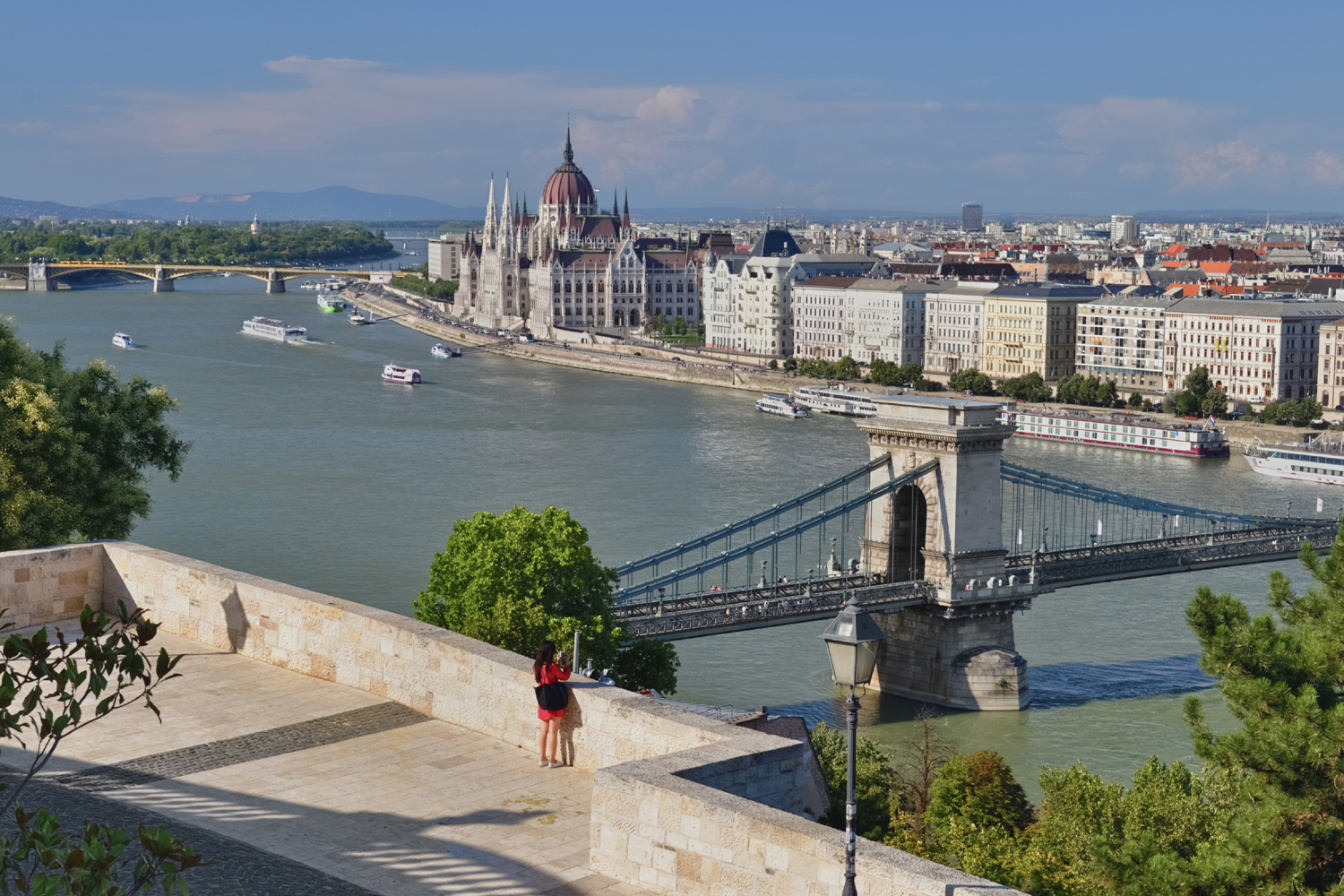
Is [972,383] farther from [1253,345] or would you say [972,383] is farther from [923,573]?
[923,573]

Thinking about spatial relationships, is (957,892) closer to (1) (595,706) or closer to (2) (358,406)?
(1) (595,706)

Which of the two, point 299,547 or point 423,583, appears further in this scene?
point 299,547

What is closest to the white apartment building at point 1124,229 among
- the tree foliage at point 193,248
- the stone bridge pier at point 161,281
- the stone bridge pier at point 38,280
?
the tree foliage at point 193,248

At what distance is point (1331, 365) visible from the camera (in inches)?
1462

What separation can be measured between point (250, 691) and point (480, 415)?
1157 inches

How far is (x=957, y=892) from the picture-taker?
2439 millimetres

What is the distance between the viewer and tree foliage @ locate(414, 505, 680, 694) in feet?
36.8

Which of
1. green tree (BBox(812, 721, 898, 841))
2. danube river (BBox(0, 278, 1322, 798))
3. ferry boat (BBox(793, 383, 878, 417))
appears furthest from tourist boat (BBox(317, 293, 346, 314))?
green tree (BBox(812, 721, 898, 841))

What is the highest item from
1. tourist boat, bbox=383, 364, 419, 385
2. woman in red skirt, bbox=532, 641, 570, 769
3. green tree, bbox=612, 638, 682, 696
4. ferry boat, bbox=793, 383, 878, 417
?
woman in red skirt, bbox=532, 641, 570, 769

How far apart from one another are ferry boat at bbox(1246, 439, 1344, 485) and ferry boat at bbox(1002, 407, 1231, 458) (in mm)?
945

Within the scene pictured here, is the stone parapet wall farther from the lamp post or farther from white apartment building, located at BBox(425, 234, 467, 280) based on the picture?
white apartment building, located at BBox(425, 234, 467, 280)

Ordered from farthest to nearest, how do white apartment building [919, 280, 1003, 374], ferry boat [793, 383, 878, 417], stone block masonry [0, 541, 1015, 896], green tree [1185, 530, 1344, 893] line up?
white apartment building [919, 280, 1003, 374]
ferry boat [793, 383, 878, 417]
green tree [1185, 530, 1344, 893]
stone block masonry [0, 541, 1015, 896]

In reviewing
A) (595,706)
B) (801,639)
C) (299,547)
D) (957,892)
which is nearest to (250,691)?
(595,706)

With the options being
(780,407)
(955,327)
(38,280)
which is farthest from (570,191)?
(780,407)
